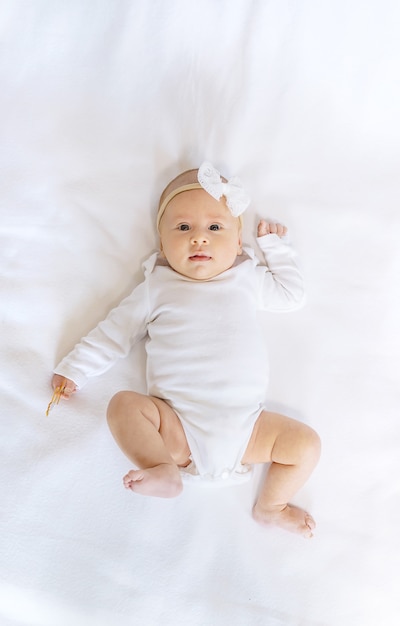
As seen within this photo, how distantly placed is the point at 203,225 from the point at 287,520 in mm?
668

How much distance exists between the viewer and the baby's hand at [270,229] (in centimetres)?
157

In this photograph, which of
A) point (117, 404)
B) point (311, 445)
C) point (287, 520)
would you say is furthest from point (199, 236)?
point (287, 520)

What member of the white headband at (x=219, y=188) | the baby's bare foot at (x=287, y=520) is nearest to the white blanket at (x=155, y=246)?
the baby's bare foot at (x=287, y=520)

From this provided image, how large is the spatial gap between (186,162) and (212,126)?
0.37 ft

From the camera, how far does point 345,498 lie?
1453 mm

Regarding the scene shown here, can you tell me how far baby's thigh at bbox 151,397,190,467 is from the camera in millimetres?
1376

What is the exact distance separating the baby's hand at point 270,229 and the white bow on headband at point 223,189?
3.7 inches

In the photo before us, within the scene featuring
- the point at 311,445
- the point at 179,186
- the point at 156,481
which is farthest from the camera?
the point at 179,186

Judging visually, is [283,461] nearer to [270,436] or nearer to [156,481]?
[270,436]

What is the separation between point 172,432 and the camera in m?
1.38

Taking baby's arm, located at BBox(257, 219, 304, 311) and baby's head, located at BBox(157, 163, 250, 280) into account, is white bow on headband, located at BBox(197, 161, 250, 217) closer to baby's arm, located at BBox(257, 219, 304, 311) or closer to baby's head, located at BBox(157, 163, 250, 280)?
baby's head, located at BBox(157, 163, 250, 280)

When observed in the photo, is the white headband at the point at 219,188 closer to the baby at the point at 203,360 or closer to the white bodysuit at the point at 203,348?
the baby at the point at 203,360

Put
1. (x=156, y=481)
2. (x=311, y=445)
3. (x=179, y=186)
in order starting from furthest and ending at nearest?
(x=179, y=186) → (x=311, y=445) → (x=156, y=481)

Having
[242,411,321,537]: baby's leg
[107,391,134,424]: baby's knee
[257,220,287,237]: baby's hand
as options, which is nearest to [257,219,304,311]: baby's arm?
[257,220,287,237]: baby's hand
